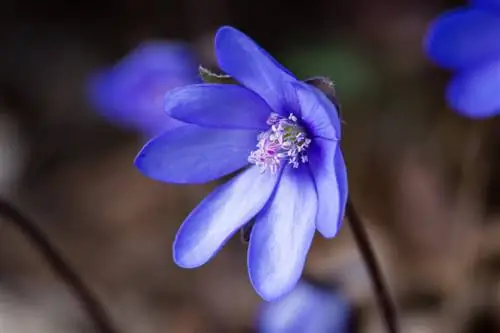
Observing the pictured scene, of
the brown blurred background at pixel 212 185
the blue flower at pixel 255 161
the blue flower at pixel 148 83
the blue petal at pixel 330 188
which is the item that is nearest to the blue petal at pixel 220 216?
the blue flower at pixel 255 161

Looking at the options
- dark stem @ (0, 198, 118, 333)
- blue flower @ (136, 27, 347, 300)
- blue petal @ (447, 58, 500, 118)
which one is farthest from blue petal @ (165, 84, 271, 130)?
dark stem @ (0, 198, 118, 333)

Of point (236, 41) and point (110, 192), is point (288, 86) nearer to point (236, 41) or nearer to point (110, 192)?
point (236, 41)

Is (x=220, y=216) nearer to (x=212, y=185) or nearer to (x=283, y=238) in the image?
(x=283, y=238)

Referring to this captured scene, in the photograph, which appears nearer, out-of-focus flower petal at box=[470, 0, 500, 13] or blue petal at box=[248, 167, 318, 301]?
blue petal at box=[248, 167, 318, 301]

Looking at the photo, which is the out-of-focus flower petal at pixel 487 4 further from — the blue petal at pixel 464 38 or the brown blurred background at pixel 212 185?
A: the brown blurred background at pixel 212 185

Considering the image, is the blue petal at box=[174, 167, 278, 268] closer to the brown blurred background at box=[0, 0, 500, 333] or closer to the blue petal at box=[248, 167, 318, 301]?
the blue petal at box=[248, 167, 318, 301]
